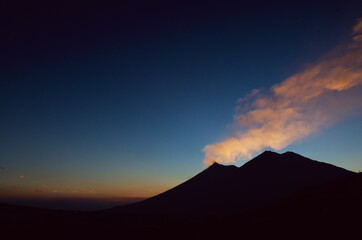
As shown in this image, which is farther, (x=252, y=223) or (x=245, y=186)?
(x=245, y=186)

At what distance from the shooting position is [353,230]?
14078mm

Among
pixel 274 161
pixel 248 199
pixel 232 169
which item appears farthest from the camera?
pixel 232 169

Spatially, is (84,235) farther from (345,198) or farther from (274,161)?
(274,161)

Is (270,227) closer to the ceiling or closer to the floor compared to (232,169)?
closer to the floor

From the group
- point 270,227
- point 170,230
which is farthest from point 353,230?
point 170,230

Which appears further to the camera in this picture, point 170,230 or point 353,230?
point 170,230

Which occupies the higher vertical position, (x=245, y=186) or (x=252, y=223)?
(x=245, y=186)

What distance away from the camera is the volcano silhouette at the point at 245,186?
64688 mm

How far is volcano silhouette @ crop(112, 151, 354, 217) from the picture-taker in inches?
2547

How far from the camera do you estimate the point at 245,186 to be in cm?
7856

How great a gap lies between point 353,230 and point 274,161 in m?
84.2

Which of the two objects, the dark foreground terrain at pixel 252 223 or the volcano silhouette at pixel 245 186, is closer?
the dark foreground terrain at pixel 252 223

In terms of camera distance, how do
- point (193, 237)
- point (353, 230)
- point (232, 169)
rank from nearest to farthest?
point (353, 230), point (193, 237), point (232, 169)

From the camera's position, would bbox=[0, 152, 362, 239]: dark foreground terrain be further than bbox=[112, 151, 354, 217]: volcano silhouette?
No
